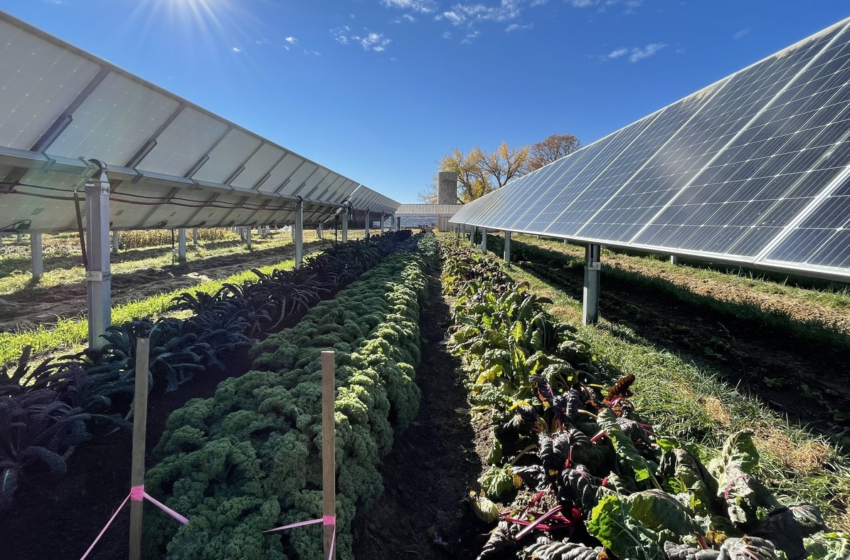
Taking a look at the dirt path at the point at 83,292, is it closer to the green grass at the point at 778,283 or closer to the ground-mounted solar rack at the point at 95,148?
the ground-mounted solar rack at the point at 95,148

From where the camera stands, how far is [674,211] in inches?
191

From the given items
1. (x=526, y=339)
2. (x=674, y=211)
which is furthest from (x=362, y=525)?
(x=674, y=211)

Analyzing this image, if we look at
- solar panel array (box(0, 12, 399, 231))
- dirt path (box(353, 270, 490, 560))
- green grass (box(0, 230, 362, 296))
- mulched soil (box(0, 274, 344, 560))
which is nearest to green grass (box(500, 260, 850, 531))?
dirt path (box(353, 270, 490, 560))

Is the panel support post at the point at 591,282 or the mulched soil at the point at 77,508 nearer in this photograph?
the mulched soil at the point at 77,508

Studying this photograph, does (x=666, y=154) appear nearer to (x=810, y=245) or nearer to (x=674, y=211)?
(x=674, y=211)

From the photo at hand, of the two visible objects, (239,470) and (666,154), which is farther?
(666,154)

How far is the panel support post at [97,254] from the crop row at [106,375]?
301 mm

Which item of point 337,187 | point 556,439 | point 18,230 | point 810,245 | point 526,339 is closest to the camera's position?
point 556,439

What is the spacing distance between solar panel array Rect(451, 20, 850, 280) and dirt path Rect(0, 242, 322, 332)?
352 inches

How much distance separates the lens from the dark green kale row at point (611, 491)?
178 cm

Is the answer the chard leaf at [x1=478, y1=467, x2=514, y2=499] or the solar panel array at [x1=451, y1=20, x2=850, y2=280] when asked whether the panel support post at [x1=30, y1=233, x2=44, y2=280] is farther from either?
the chard leaf at [x1=478, y1=467, x2=514, y2=499]

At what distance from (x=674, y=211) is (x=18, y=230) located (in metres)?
8.08

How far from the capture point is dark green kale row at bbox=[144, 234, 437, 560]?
6.71 ft

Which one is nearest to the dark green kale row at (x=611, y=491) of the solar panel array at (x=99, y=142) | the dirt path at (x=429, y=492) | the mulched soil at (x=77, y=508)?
the dirt path at (x=429, y=492)
